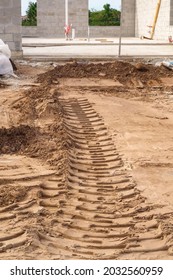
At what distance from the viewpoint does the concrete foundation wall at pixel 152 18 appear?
2403 centimetres

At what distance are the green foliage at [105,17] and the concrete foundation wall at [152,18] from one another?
2.81 meters

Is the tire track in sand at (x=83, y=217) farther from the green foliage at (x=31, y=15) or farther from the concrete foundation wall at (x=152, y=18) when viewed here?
the green foliage at (x=31, y=15)

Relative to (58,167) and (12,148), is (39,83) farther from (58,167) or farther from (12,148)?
(58,167)

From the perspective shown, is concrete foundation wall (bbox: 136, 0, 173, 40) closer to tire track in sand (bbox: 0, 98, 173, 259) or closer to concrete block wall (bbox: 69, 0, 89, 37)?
concrete block wall (bbox: 69, 0, 89, 37)

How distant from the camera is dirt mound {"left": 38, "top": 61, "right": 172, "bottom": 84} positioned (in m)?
11.8

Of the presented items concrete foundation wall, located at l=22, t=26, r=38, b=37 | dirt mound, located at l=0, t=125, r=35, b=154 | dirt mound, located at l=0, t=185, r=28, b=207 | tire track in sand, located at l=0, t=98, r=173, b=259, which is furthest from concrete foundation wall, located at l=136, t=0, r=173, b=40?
dirt mound, located at l=0, t=185, r=28, b=207

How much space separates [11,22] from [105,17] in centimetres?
2016

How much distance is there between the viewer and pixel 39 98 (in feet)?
29.0

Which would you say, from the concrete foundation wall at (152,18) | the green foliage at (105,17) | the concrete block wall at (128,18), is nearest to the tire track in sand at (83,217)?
the concrete foundation wall at (152,18)

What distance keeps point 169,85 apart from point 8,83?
3593mm

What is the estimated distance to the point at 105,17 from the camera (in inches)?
1337

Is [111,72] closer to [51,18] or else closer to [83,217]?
[83,217]

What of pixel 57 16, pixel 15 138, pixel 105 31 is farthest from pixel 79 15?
pixel 15 138

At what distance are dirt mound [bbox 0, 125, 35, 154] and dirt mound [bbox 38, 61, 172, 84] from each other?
15.9ft
